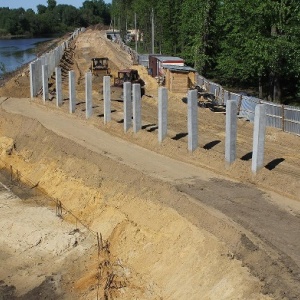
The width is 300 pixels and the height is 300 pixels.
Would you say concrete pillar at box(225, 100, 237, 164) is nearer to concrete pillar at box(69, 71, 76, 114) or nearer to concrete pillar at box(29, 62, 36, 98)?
concrete pillar at box(69, 71, 76, 114)

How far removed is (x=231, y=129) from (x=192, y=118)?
5.90 ft

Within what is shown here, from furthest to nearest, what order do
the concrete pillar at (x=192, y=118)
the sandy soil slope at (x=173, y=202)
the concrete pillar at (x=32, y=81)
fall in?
1. the concrete pillar at (x=32, y=81)
2. the concrete pillar at (x=192, y=118)
3. the sandy soil slope at (x=173, y=202)

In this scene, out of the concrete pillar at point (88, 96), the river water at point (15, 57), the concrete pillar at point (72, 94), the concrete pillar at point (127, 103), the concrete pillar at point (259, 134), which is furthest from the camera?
the river water at point (15, 57)

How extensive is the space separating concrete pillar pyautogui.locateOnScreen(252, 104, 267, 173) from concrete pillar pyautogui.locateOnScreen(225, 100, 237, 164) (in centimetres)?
87

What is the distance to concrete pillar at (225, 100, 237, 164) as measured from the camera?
13789mm

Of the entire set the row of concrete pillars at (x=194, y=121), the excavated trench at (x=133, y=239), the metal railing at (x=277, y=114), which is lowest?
the excavated trench at (x=133, y=239)

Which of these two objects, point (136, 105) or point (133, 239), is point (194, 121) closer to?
point (136, 105)

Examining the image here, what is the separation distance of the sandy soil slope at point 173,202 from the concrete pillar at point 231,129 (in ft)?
1.12

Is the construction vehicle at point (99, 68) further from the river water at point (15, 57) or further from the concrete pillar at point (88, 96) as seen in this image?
the concrete pillar at point (88, 96)

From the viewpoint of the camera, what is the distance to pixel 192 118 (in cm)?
1542

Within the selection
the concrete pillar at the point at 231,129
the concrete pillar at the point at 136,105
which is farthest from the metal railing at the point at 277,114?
the concrete pillar at the point at 231,129

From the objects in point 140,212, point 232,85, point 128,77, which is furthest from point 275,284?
point 232,85

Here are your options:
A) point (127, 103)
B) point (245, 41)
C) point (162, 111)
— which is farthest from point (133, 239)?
point (245, 41)

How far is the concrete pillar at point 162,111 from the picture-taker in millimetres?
16547
